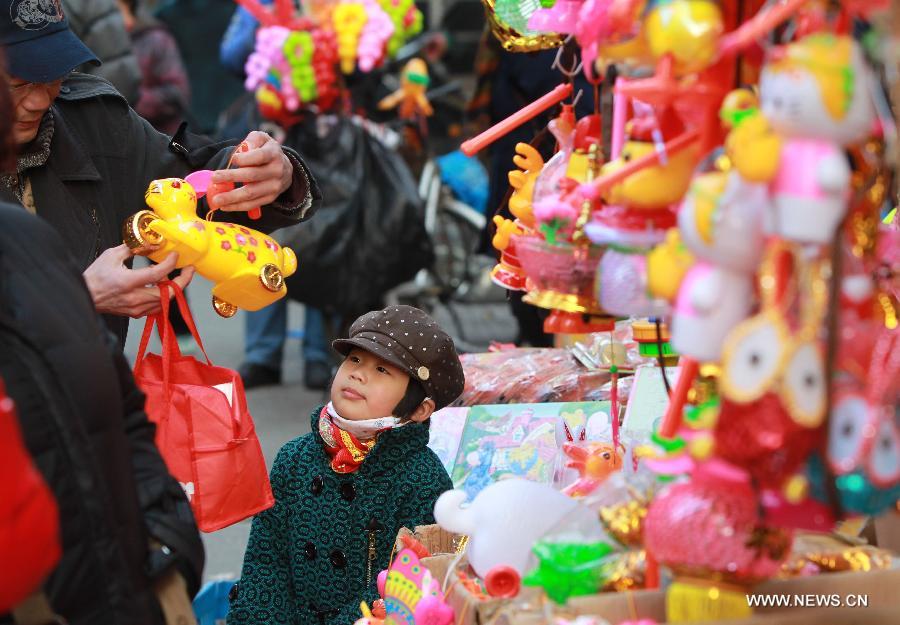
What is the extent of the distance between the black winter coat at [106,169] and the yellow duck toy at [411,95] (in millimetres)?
4061

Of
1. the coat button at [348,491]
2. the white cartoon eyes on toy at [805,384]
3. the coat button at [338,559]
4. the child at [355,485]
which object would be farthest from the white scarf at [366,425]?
the white cartoon eyes on toy at [805,384]

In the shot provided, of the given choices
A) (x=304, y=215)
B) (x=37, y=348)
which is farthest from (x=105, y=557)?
(x=304, y=215)

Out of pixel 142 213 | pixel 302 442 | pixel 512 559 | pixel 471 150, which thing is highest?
pixel 471 150

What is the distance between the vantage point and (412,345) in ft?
9.48

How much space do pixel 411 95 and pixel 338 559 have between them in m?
4.63

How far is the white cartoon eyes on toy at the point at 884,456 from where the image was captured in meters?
1.51

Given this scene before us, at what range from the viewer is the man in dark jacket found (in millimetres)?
2541

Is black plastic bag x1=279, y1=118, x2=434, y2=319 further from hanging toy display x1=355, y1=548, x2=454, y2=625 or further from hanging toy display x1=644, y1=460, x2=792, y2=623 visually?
hanging toy display x1=644, y1=460, x2=792, y2=623

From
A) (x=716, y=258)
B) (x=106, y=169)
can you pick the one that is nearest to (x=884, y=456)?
(x=716, y=258)

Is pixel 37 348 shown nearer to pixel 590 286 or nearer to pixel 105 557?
pixel 105 557

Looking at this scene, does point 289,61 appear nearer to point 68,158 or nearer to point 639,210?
point 68,158

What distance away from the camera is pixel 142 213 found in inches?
97.6

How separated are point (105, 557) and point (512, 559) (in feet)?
2.04

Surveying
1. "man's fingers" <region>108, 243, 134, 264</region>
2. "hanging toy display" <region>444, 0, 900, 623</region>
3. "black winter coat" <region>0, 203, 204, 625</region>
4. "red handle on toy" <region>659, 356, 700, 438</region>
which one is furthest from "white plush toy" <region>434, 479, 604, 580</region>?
"man's fingers" <region>108, 243, 134, 264</region>
